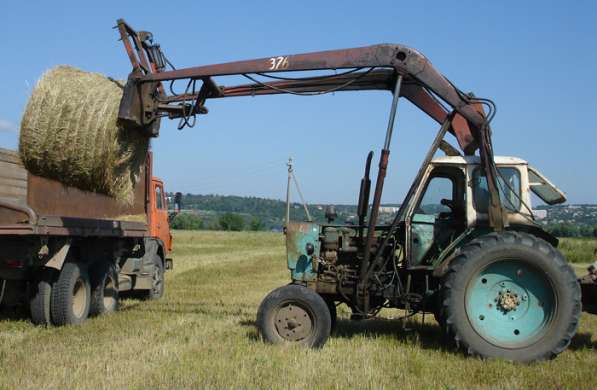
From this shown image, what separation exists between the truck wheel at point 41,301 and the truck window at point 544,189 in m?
6.30

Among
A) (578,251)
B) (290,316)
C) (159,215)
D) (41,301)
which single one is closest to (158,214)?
(159,215)

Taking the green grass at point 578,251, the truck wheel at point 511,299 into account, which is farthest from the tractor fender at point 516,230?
the green grass at point 578,251

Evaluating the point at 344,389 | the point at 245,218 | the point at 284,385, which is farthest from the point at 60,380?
the point at 245,218

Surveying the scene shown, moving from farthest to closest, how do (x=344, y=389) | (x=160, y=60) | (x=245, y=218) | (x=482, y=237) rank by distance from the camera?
(x=245, y=218) → (x=160, y=60) → (x=482, y=237) → (x=344, y=389)

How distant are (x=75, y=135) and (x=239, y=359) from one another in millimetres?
3125

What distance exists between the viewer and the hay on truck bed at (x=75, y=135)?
26.3 ft

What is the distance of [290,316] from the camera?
26.6ft

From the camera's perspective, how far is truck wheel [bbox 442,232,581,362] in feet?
24.5

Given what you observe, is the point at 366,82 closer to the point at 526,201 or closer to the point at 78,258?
the point at 526,201

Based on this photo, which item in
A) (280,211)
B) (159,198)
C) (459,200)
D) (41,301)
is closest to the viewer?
(459,200)

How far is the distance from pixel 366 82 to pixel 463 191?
6.03 feet

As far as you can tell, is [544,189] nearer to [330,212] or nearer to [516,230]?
[516,230]

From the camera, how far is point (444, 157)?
8.48m

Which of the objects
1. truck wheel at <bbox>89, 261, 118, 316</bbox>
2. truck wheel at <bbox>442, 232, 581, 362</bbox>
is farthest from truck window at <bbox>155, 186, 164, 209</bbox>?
truck wheel at <bbox>442, 232, 581, 362</bbox>
